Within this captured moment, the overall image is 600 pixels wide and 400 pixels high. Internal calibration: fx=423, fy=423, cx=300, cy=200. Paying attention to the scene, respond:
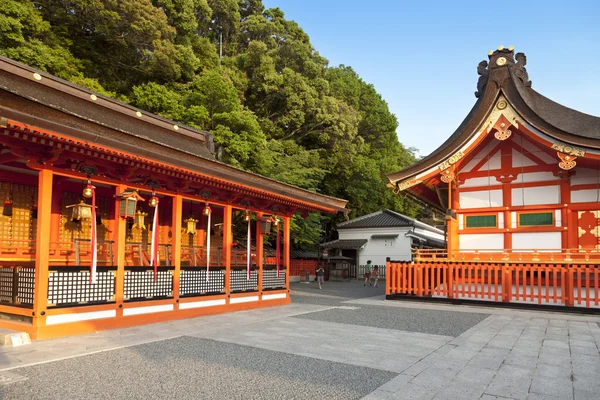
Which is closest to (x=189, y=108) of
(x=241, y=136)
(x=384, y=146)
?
(x=241, y=136)

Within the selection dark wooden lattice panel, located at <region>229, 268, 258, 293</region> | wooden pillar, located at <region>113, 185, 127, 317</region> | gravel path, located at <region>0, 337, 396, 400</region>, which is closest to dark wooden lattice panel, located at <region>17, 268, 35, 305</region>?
wooden pillar, located at <region>113, 185, 127, 317</region>

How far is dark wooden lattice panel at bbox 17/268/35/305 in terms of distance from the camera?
784cm

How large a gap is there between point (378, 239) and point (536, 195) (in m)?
16.6

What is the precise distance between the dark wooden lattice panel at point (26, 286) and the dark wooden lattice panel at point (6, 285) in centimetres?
26

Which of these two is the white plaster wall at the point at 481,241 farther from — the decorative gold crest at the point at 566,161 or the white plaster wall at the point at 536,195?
the decorative gold crest at the point at 566,161

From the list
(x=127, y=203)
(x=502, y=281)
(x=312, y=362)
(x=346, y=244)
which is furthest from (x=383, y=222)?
(x=312, y=362)

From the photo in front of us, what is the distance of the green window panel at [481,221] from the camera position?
16.5 metres

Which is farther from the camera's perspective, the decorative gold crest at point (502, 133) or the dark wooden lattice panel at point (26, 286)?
the decorative gold crest at point (502, 133)

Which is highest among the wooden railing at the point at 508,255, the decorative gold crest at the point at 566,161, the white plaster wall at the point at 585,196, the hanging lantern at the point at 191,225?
the decorative gold crest at the point at 566,161

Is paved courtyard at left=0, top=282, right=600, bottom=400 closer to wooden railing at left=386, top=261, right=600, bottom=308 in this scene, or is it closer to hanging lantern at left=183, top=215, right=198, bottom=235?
wooden railing at left=386, top=261, right=600, bottom=308

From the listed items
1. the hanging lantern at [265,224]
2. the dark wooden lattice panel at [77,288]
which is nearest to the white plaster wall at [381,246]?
the hanging lantern at [265,224]

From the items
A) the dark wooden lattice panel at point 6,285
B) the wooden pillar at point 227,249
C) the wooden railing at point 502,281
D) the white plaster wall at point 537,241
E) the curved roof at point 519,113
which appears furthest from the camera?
the white plaster wall at point 537,241

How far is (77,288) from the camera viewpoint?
835 centimetres

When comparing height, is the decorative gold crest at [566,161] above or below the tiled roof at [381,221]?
above
